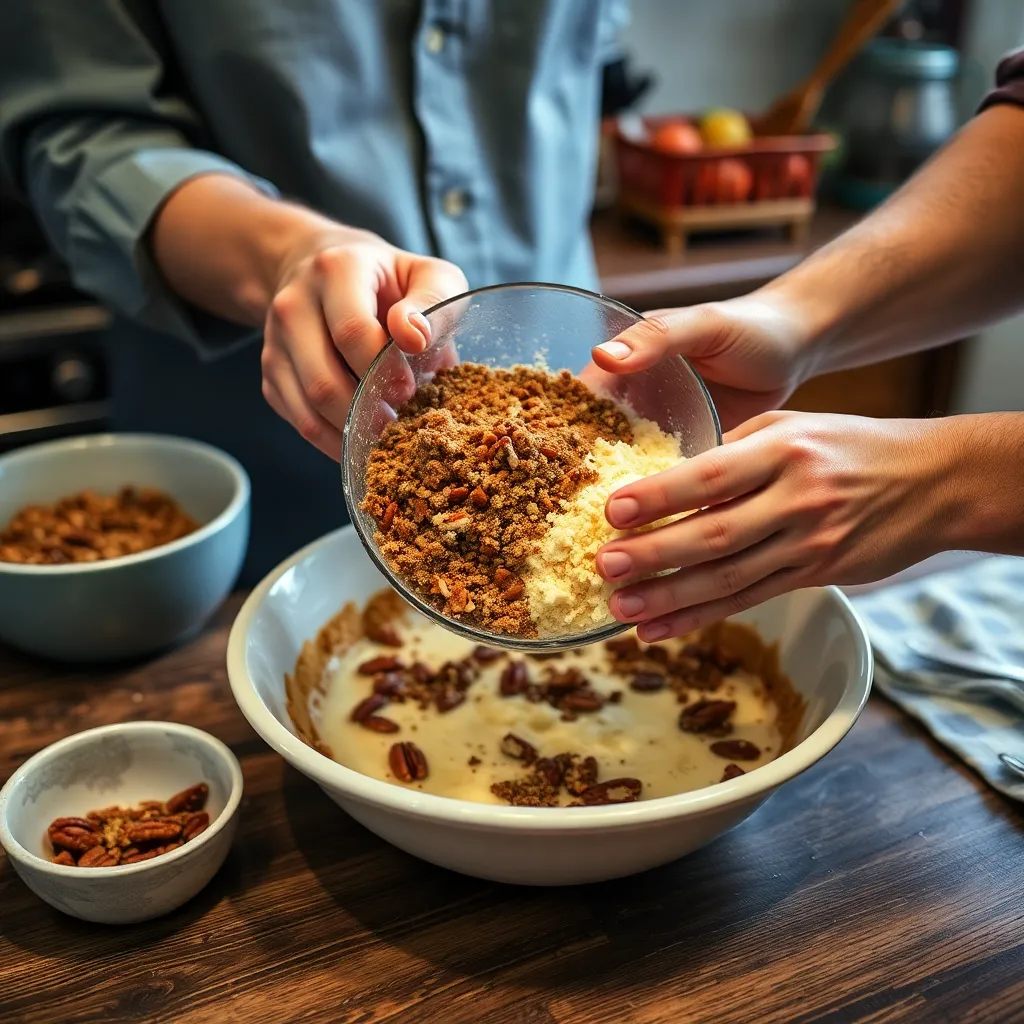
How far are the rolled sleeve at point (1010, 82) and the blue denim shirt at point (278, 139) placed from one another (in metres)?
0.54

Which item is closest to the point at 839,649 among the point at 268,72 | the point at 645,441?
the point at 645,441

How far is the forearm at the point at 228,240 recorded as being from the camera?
105 cm

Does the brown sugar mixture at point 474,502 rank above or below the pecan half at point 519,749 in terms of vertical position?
above

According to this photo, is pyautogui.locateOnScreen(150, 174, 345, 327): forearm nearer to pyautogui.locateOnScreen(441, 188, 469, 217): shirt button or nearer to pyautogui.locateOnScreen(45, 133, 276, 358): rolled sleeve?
pyautogui.locateOnScreen(45, 133, 276, 358): rolled sleeve

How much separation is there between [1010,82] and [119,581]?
3.80 feet

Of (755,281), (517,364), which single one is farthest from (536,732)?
(755,281)

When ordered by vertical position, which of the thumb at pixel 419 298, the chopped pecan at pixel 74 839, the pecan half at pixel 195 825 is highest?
the thumb at pixel 419 298

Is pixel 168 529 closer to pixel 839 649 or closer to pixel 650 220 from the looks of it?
pixel 839 649

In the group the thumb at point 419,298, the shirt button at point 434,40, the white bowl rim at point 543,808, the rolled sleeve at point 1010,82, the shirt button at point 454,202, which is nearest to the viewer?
the white bowl rim at point 543,808

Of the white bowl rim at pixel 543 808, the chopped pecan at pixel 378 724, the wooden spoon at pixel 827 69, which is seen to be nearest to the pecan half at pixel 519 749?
the chopped pecan at pixel 378 724

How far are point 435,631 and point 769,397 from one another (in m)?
0.46

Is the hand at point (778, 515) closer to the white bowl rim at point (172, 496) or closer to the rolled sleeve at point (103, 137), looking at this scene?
the white bowl rim at point (172, 496)

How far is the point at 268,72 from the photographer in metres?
1.21

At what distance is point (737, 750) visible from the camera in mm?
945
